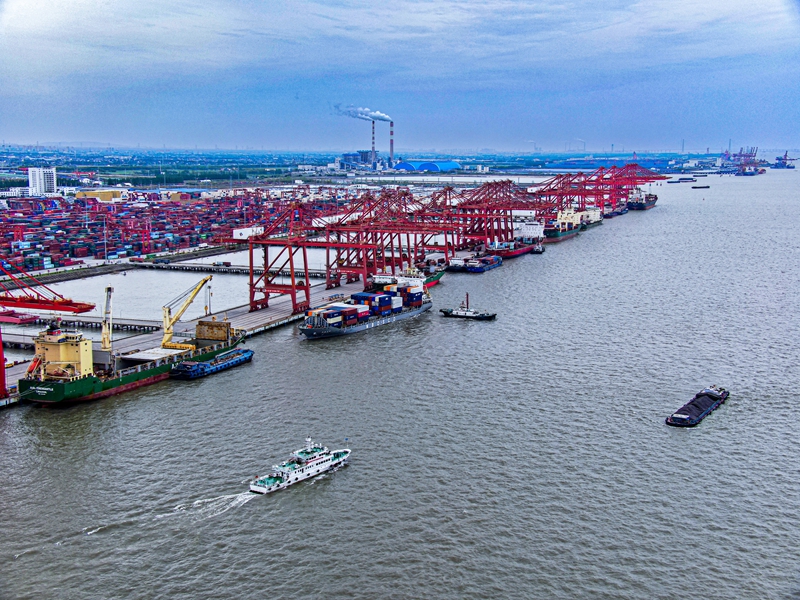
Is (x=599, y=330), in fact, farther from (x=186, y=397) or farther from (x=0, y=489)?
(x=0, y=489)

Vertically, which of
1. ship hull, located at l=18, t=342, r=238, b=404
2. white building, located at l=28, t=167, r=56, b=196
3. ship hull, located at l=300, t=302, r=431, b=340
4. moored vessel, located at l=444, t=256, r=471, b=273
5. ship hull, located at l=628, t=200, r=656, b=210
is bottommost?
ship hull, located at l=18, t=342, r=238, b=404

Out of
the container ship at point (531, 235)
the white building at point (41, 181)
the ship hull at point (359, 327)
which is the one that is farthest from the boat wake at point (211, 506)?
the white building at point (41, 181)

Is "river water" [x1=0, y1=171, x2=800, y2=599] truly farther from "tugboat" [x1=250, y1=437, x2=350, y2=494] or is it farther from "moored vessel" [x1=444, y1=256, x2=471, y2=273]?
"moored vessel" [x1=444, y1=256, x2=471, y2=273]

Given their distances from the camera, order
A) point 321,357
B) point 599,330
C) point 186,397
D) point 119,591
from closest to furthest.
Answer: point 119,591, point 186,397, point 321,357, point 599,330

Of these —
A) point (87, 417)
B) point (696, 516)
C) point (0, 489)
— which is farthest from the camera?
point (87, 417)

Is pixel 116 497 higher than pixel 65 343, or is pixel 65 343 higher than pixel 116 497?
pixel 65 343

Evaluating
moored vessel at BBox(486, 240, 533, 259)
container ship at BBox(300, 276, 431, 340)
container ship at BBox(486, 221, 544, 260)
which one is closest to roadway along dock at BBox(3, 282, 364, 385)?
container ship at BBox(300, 276, 431, 340)

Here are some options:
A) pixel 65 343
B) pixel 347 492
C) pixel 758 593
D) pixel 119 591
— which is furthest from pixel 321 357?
pixel 758 593

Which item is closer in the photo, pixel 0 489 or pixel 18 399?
pixel 0 489
